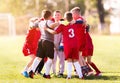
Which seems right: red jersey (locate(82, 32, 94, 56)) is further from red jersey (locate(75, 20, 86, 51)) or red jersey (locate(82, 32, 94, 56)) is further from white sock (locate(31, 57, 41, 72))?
white sock (locate(31, 57, 41, 72))

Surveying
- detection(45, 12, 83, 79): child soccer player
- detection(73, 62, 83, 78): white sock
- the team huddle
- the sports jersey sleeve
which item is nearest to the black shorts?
the team huddle

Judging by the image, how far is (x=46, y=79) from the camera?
14812mm

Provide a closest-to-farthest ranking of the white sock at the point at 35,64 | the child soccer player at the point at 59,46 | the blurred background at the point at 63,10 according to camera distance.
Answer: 1. the white sock at the point at 35,64
2. the child soccer player at the point at 59,46
3. the blurred background at the point at 63,10

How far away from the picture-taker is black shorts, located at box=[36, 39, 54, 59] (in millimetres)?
15000

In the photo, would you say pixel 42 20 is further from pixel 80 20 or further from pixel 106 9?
pixel 106 9

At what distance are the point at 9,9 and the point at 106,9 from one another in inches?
555

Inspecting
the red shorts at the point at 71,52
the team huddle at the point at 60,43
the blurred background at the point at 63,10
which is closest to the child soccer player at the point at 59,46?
the team huddle at the point at 60,43

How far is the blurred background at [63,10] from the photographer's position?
229ft

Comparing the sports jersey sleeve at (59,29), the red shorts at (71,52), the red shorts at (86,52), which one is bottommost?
the red shorts at (86,52)

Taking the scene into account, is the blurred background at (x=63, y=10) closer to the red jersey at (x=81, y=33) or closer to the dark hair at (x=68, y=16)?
the red jersey at (x=81, y=33)

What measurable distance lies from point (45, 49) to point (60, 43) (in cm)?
107

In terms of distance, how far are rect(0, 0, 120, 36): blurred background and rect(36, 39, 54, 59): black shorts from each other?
172 feet

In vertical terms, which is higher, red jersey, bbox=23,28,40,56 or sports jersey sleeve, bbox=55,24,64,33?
sports jersey sleeve, bbox=55,24,64,33

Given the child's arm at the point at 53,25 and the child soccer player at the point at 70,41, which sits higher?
the child's arm at the point at 53,25
